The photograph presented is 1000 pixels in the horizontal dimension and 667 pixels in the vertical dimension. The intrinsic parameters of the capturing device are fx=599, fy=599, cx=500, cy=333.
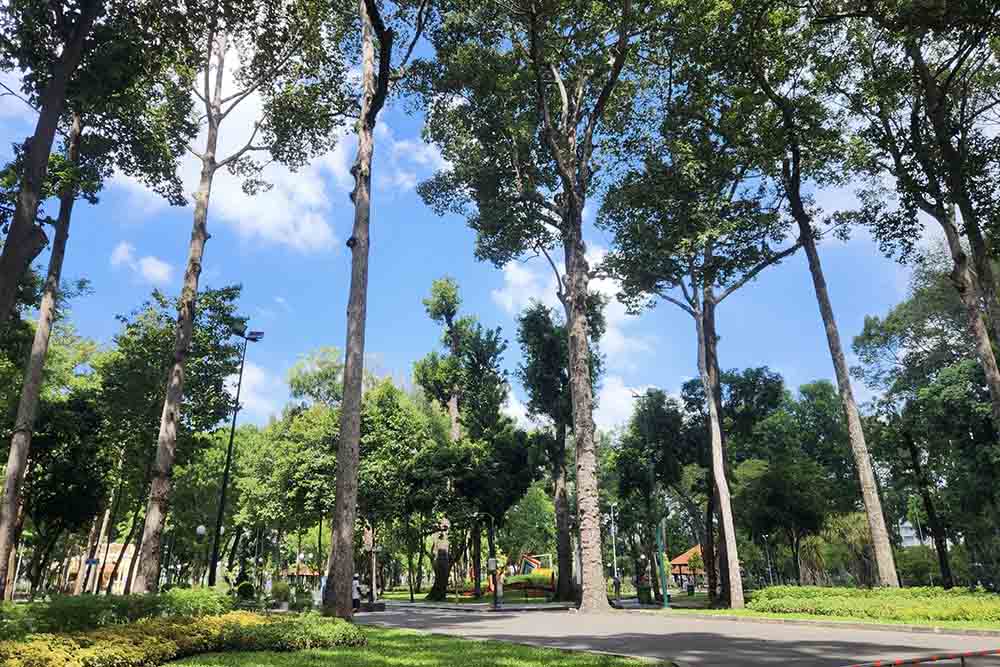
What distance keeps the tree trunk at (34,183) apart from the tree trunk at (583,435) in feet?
47.7

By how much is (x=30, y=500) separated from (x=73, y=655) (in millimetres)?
25558

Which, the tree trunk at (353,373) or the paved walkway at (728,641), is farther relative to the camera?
the tree trunk at (353,373)

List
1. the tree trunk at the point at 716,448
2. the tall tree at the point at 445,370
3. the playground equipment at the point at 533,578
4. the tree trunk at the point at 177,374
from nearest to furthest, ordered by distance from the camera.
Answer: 1. the tree trunk at the point at 177,374
2. the tree trunk at the point at 716,448
3. the tall tree at the point at 445,370
4. the playground equipment at the point at 533,578

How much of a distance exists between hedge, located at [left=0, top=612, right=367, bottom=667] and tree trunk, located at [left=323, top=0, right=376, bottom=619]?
2.52 ft

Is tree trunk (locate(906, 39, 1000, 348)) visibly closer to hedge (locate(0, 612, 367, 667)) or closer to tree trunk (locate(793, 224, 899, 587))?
tree trunk (locate(793, 224, 899, 587))

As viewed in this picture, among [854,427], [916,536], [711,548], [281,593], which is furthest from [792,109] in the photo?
[916,536]

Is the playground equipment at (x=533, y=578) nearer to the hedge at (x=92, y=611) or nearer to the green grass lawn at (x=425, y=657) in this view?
the hedge at (x=92, y=611)

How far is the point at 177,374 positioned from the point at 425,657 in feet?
37.0

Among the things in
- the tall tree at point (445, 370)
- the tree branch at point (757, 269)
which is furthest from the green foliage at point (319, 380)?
the tree branch at point (757, 269)

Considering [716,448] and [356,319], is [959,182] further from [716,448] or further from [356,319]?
[356,319]

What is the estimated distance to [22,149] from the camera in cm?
1547

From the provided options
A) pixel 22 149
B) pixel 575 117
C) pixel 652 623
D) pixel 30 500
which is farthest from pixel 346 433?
pixel 30 500

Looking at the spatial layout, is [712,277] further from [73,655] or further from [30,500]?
[30,500]

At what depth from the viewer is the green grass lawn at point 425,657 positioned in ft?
25.9
